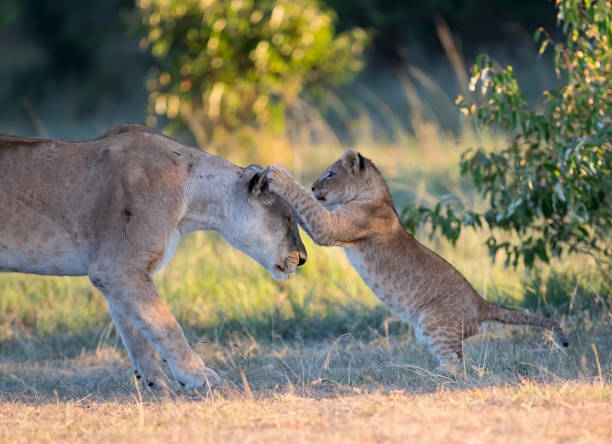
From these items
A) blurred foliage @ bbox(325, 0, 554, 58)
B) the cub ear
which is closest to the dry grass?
the cub ear

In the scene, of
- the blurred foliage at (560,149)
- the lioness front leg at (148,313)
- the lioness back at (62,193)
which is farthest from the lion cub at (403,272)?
the lioness front leg at (148,313)

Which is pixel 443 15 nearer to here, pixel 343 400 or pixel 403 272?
pixel 403 272

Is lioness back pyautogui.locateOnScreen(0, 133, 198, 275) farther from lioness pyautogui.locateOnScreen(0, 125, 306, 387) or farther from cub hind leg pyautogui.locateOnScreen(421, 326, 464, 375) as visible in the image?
cub hind leg pyautogui.locateOnScreen(421, 326, 464, 375)

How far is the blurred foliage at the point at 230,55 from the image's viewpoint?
32.9 feet

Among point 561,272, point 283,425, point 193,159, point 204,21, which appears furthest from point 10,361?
point 204,21

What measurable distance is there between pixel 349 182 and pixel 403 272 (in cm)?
69

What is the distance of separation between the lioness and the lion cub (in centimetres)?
26

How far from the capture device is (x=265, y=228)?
199 inches

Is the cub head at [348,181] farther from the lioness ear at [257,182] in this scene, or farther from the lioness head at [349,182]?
the lioness ear at [257,182]

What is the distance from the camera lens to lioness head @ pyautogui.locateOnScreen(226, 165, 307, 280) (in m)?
5.00

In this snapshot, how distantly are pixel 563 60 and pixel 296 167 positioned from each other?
16.9 ft

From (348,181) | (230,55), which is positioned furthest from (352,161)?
(230,55)

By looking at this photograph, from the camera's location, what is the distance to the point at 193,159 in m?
4.98

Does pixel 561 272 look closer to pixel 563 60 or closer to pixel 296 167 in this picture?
pixel 563 60
